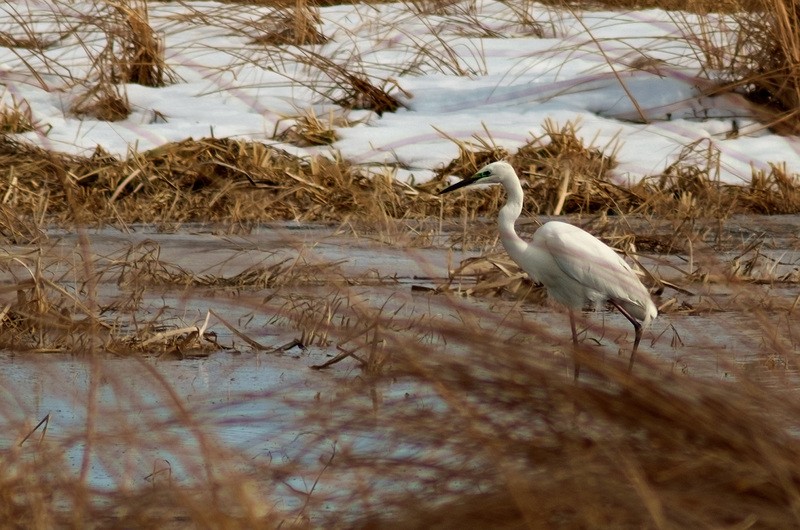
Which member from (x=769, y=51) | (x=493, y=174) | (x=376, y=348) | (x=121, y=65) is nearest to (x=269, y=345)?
(x=493, y=174)

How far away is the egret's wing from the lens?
4.91 m

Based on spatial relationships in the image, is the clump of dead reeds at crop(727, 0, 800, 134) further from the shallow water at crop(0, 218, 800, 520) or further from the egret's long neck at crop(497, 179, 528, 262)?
the egret's long neck at crop(497, 179, 528, 262)

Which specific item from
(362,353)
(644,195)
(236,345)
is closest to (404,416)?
(362,353)

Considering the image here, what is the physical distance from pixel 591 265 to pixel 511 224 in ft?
1.96

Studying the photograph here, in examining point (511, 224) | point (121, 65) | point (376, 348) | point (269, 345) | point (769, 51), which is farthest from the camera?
point (121, 65)

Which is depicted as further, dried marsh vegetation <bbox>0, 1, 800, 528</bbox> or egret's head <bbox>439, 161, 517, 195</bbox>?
egret's head <bbox>439, 161, 517, 195</bbox>

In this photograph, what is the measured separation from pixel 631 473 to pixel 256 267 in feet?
13.2

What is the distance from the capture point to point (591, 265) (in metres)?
4.91

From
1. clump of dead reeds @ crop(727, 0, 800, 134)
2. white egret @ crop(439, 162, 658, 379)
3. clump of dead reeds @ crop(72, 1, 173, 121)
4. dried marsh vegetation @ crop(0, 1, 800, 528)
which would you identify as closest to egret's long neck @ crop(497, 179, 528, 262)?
white egret @ crop(439, 162, 658, 379)

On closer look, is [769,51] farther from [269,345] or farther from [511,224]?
[269,345]

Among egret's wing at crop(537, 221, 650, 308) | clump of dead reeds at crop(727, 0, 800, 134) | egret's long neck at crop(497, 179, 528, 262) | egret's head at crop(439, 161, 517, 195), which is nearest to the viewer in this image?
egret's wing at crop(537, 221, 650, 308)

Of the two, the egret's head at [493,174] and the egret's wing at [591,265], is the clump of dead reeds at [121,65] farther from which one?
the egret's wing at [591,265]

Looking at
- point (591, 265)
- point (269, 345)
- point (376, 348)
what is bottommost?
point (269, 345)

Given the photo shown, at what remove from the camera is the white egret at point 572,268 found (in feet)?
16.3
